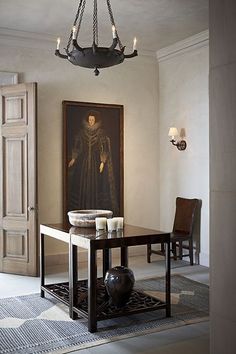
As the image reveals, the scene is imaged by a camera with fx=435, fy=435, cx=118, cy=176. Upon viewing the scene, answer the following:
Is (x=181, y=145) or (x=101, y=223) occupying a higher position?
(x=181, y=145)

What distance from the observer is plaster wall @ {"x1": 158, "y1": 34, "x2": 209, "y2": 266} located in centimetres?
607

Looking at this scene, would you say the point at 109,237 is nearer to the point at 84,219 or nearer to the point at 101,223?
the point at 101,223

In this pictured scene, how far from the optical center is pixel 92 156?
251 inches

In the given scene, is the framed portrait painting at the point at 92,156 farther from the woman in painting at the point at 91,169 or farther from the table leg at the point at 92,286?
the table leg at the point at 92,286

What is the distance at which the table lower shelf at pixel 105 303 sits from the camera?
3.71 meters

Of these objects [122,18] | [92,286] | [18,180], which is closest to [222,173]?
[92,286]

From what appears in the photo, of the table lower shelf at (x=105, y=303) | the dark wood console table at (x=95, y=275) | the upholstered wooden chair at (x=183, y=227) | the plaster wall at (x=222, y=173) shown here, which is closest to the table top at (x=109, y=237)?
the dark wood console table at (x=95, y=275)

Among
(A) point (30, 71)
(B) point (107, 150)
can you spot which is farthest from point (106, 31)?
(B) point (107, 150)

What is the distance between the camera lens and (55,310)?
415 centimetres

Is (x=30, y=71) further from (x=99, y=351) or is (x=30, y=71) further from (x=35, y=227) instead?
(x=99, y=351)

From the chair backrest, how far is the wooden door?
6.81 ft

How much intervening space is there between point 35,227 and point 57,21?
2618mm

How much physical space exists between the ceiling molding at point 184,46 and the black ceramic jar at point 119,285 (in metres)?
3.61

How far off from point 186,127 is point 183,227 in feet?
4.82
